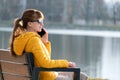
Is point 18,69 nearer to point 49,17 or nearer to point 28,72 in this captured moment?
point 28,72

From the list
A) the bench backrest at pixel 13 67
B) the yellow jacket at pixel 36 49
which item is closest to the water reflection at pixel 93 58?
the bench backrest at pixel 13 67

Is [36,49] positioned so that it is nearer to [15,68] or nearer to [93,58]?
[15,68]

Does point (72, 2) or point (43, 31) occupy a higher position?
point (43, 31)

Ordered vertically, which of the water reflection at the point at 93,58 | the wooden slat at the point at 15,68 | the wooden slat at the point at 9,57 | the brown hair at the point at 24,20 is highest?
the brown hair at the point at 24,20

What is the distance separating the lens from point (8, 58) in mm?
4574

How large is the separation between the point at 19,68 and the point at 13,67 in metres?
0.08

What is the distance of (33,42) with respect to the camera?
4.42 m

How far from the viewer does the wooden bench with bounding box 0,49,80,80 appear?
439 centimetres

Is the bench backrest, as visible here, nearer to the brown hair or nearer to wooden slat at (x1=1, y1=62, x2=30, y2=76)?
wooden slat at (x1=1, y1=62, x2=30, y2=76)

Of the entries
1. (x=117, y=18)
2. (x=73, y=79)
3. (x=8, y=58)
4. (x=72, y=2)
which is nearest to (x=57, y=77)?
→ (x=73, y=79)

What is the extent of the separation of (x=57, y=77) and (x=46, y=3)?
66.3m

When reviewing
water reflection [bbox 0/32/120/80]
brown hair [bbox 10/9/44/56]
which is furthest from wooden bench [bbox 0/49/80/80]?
water reflection [bbox 0/32/120/80]

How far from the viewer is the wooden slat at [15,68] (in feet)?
14.7

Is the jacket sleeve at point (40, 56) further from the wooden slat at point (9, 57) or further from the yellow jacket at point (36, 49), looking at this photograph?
the wooden slat at point (9, 57)
